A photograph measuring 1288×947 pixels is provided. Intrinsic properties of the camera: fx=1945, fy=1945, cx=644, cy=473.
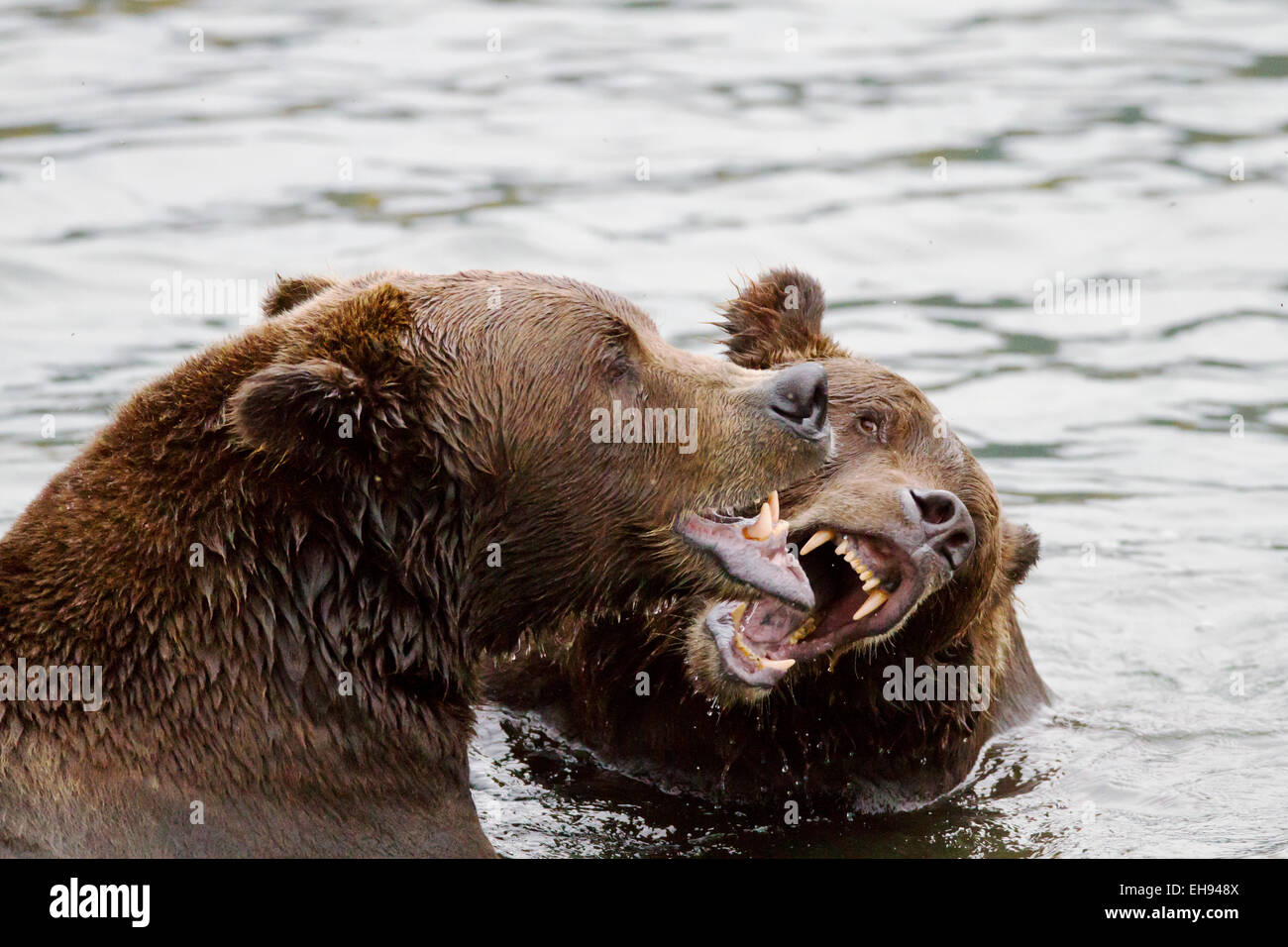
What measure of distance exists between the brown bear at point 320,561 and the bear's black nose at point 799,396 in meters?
0.39

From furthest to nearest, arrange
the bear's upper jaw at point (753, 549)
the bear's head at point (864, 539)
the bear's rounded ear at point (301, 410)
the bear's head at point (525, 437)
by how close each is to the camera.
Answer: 1. the bear's head at point (864, 539)
2. the bear's upper jaw at point (753, 549)
3. the bear's head at point (525, 437)
4. the bear's rounded ear at point (301, 410)

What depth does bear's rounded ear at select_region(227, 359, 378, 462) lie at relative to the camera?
5770mm

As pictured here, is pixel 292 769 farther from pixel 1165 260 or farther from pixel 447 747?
pixel 1165 260

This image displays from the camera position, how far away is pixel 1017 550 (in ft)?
29.7

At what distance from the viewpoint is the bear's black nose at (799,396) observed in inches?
276

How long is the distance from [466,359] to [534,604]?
3.00 feet

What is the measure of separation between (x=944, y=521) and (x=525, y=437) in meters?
2.12

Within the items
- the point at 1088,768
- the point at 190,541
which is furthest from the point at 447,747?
the point at 1088,768

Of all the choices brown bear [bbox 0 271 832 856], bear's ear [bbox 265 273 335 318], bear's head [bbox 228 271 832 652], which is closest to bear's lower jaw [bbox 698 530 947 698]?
bear's head [bbox 228 271 832 652]

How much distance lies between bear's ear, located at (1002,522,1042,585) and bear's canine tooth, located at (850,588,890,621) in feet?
4.21

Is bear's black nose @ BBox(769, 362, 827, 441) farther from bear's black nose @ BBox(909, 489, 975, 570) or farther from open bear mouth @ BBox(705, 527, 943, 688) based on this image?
bear's black nose @ BBox(909, 489, 975, 570)

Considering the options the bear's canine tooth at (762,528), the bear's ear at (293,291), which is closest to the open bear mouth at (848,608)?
the bear's canine tooth at (762,528)

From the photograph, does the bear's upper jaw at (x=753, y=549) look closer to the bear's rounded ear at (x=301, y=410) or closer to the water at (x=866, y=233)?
the bear's rounded ear at (x=301, y=410)
